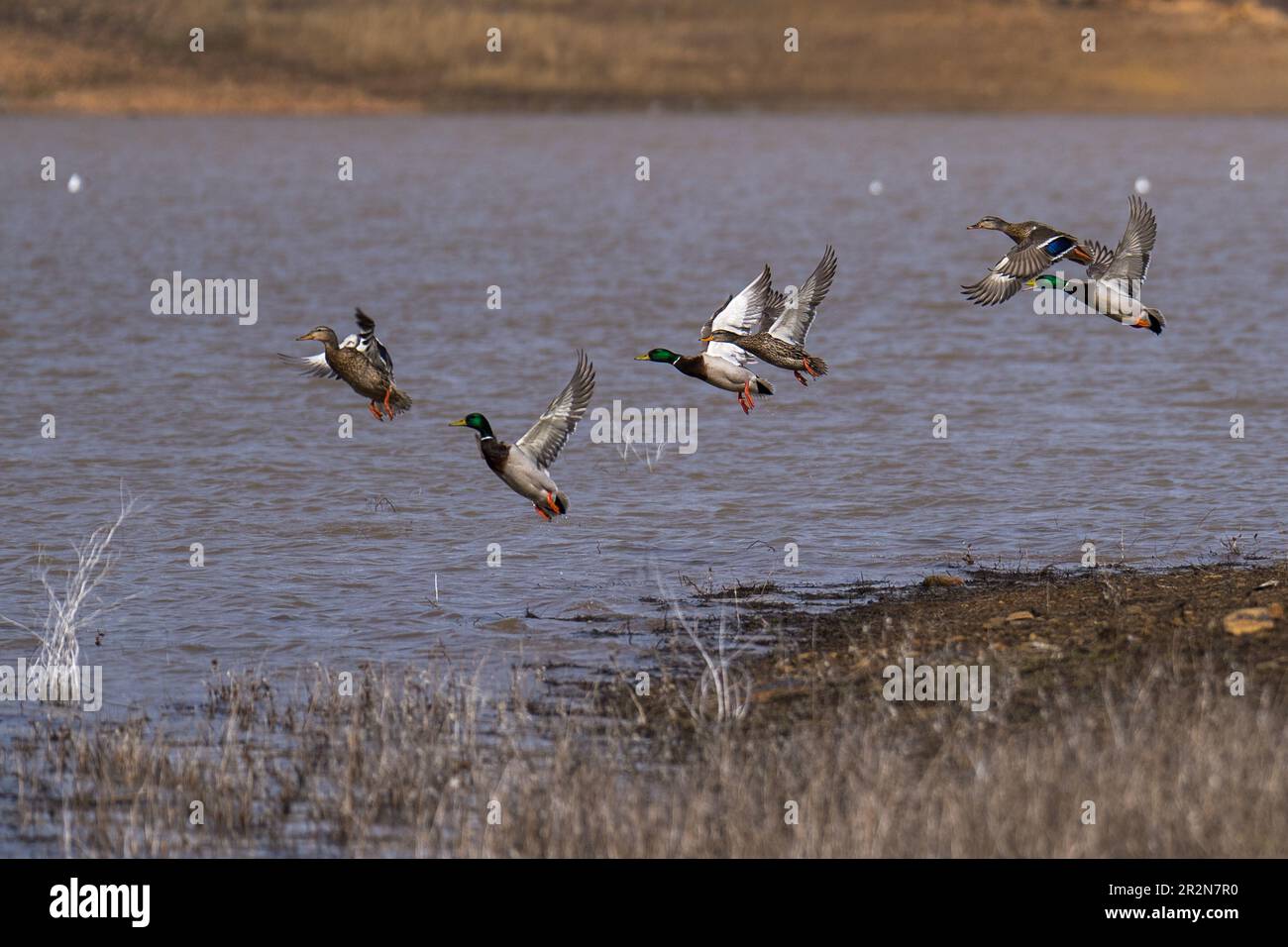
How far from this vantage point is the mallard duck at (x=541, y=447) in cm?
1302

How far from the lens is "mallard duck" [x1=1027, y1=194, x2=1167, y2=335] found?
1327cm

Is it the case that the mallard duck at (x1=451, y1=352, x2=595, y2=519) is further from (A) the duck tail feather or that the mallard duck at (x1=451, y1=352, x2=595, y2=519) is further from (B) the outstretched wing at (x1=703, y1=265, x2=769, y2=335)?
(B) the outstretched wing at (x1=703, y1=265, x2=769, y2=335)

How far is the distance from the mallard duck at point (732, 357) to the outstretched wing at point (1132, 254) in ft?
8.25

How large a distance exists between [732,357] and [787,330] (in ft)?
1.83

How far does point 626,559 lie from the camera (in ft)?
61.2

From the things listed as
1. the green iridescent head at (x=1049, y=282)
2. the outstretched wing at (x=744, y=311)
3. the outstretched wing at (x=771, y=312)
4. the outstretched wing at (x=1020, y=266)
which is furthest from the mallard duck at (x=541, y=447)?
the green iridescent head at (x=1049, y=282)

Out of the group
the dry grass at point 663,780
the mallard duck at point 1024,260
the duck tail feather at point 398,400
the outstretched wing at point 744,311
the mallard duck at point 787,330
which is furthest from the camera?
the outstretched wing at point 744,311

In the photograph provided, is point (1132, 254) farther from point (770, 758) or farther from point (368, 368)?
point (368, 368)

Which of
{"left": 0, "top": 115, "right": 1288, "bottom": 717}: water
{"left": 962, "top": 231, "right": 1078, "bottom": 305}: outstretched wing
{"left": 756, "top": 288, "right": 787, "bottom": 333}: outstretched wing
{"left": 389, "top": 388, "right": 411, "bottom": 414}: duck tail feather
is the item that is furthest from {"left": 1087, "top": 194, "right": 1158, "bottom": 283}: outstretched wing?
{"left": 389, "top": 388, "right": 411, "bottom": 414}: duck tail feather

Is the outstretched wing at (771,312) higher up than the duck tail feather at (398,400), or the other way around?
the outstretched wing at (771,312)

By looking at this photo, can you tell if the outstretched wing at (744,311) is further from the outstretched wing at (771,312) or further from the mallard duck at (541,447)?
the mallard duck at (541,447)

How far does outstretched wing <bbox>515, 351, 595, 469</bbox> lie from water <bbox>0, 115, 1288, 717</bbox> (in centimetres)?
229

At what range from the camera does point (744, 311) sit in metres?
14.6
